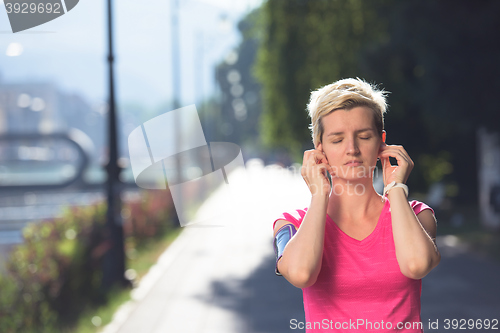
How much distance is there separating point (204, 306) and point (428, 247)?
7328mm

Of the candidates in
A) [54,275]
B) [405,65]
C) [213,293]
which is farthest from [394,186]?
[405,65]

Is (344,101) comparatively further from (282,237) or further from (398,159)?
(282,237)

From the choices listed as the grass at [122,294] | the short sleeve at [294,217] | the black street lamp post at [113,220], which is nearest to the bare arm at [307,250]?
the short sleeve at [294,217]

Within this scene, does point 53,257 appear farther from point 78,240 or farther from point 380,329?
point 380,329

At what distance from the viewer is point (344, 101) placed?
1.93m

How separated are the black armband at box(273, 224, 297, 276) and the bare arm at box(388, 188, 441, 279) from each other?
1.05 feet

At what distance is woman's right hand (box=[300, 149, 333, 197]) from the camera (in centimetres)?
195

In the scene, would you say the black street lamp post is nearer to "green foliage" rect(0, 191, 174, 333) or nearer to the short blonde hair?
"green foliage" rect(0, 191, 174, 333)

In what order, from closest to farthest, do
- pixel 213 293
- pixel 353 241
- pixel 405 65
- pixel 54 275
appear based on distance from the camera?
pixel 353 241 → pixel 54 275 → pixel 213 293 → pixel 405 65

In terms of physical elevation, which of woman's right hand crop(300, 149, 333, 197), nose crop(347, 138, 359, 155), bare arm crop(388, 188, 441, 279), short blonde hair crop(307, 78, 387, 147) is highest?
short blonde hair crop(307, 78, 387, 147)

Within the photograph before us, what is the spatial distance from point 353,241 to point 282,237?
0.22 meters

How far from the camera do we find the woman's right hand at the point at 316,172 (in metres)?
1.95

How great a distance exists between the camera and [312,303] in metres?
2.01

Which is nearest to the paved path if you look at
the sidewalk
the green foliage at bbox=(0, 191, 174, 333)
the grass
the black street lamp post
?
the sidewalk
